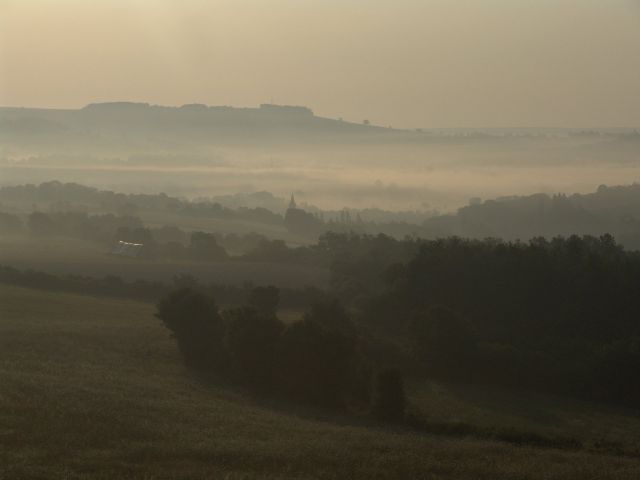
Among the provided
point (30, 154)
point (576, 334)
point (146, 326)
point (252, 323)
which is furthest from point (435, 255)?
point (30, 154)

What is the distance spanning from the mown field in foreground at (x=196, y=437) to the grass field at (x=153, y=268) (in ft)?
75.6

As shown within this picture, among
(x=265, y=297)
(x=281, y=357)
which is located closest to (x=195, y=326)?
(x=281, y=357)

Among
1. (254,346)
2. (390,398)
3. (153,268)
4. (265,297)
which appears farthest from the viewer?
(153,268)

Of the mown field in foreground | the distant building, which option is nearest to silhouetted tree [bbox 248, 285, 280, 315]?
the mown field in foreground

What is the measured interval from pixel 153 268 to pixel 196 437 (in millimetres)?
39982

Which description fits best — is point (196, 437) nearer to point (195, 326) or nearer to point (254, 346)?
point (254, 346)

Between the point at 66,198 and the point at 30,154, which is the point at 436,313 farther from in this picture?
the point at 30,154

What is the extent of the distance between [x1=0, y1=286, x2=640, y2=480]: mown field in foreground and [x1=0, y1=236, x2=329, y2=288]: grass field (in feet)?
75.6

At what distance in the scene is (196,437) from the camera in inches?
859

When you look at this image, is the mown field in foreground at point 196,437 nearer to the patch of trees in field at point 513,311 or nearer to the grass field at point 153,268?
the patch of trees in field at point 513,311

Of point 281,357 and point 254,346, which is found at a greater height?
point 254,346

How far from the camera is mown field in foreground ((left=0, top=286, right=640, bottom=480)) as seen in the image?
1936 cm

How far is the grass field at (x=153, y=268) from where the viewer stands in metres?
56.6

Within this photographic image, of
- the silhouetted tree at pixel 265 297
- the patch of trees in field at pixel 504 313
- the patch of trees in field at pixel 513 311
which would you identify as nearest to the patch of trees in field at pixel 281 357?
the patch of trees in field at pixel 504 313
